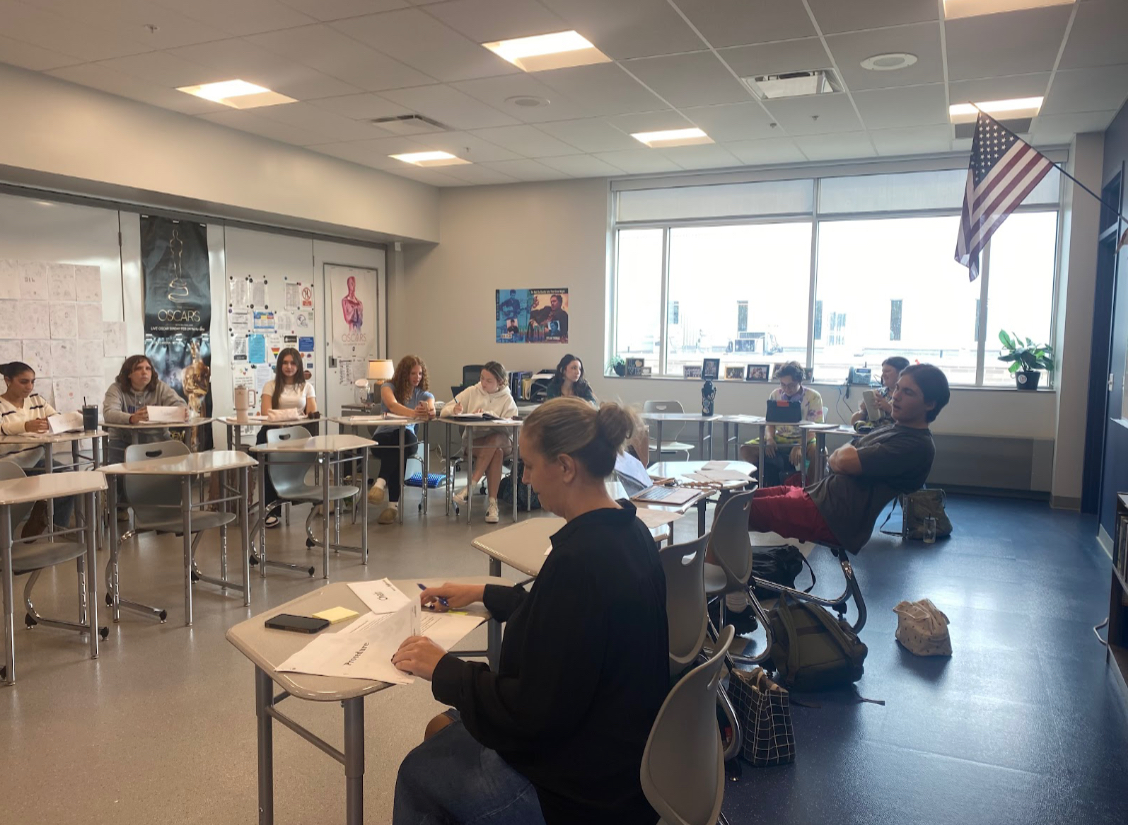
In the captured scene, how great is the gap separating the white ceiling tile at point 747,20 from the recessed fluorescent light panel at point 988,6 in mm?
729

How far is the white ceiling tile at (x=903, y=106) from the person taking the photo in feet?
19.0

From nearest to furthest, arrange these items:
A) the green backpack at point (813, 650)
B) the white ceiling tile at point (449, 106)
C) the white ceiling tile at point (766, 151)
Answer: the green backpack at point (813, 650) < the white ceiling tile at point (449, 106) < the white ceiling tile at point (766, 151)

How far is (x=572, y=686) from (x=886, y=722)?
2214 millimetres

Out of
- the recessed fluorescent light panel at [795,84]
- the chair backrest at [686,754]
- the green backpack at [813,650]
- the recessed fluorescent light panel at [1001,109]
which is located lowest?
the green backpack at [813,650]

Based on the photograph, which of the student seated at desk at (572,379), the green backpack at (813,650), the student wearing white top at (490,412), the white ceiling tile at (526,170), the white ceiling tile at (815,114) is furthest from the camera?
the white ceiling tile at (526,170)

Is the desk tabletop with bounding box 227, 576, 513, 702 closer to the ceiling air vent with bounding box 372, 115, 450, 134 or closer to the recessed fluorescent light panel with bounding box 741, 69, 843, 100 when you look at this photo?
the recessed fluorescent light panel with bounding box 741, 69, 843, 100

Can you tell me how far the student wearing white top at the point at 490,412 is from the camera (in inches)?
266

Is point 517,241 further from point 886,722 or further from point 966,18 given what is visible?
point 886,722

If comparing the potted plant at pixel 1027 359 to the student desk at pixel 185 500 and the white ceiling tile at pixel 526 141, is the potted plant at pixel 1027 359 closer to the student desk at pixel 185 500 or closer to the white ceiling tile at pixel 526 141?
the white ceiling tile at pixel 526 141

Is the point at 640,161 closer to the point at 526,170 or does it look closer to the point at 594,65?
the point at 526,170

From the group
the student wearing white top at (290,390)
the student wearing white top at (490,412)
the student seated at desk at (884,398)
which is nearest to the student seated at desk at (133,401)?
the student wearing white top at (290,390)

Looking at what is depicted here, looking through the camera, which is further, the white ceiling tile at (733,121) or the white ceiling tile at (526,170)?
the white ceiling tile at (526,170)

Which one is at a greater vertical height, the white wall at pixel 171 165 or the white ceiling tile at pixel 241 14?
the white ceiling tile at pixel 241 14

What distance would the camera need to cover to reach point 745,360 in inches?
351
